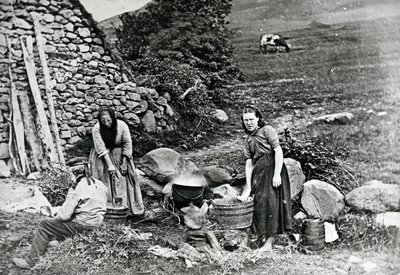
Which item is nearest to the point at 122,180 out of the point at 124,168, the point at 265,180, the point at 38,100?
the point at 124,168

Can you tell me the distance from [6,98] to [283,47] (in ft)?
11.2

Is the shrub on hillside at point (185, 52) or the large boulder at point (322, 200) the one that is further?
the shrub on hillside at point (185, 52)

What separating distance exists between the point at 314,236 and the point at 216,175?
1.50 metres

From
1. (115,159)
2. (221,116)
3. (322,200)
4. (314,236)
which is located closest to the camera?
(314,236)

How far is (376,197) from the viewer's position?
17.6 ft

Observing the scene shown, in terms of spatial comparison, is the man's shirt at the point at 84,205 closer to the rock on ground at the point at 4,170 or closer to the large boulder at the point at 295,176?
the rock on ground at the point at 4,170

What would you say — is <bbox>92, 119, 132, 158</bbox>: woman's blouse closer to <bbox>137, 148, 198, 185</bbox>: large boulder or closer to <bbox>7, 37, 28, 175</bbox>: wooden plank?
<bbox>137, 148, 198, 185</bbox>: large boulder

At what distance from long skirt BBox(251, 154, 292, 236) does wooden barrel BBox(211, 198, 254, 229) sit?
0.53 ft

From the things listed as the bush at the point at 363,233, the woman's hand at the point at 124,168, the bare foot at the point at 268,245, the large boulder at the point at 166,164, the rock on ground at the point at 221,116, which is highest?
the rock on ground at the point at 221,116

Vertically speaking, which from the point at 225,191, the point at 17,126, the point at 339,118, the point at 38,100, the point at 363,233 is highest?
the point at 38,100

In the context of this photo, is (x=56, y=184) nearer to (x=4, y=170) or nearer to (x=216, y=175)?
(x=4, y=170)

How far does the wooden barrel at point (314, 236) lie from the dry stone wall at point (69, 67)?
238cm

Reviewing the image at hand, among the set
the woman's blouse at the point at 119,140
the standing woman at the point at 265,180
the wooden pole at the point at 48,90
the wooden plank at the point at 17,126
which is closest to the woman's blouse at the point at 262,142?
the standing woman at the point at 265,180

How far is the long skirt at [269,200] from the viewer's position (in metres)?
4.97
